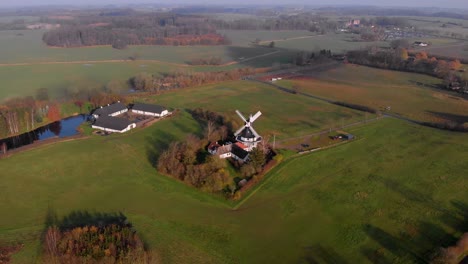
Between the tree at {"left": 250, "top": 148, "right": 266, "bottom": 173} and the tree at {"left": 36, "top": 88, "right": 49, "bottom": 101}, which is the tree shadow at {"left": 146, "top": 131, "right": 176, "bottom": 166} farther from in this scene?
the tree at {"left": 36, "top": 88, "right": 49, "bottom": 101}

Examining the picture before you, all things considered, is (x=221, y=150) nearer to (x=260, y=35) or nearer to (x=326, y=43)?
(x=326, y=43)

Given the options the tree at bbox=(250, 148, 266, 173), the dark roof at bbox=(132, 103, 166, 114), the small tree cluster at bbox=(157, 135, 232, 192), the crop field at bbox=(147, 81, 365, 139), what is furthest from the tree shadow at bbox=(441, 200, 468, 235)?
the dark roof at bbox=(132, 103, 166, 114)

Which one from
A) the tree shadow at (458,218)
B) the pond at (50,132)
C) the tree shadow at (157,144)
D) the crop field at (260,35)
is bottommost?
the tree shadow at (458,218)

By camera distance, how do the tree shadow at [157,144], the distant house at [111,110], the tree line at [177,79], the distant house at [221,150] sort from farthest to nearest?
the tree line at [177,79], the distant house at [111,110], the tree shadow at [157,144], the distant house at [221,150]

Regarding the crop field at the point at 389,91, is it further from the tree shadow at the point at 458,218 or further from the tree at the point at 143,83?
the tree at the point at 143,83

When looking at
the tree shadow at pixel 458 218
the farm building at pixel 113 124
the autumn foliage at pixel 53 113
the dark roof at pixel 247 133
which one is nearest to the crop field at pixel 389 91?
the tree shadow at pixel 458 218

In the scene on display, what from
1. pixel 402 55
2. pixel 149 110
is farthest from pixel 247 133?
pixel 402 55
